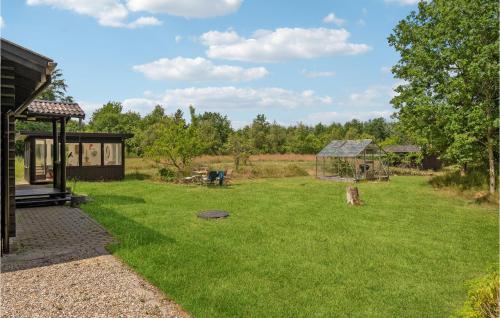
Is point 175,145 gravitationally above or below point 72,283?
above

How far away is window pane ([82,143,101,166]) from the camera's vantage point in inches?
892

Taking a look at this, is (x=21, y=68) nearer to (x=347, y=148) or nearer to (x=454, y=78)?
(x=454, y=78)

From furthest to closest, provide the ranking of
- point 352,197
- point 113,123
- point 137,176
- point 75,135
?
point 113,123, point 137,176, point 75,135, point 352,197

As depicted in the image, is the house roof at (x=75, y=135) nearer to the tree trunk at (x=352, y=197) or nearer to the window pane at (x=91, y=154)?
the window pane at (x=91, y=154)

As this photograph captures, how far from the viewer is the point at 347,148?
91.7 ft

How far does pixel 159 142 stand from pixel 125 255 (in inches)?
676

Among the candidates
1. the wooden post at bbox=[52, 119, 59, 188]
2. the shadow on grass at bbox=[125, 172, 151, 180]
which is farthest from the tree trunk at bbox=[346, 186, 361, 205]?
the shadow on grass at bbox=[125, 172, 151, 180]

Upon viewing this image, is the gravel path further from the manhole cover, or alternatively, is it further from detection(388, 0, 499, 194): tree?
detection(388, 0, 499, 194): tree

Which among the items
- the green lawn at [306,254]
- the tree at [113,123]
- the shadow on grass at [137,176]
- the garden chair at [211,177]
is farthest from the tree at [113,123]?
the green lawn at [306,254]

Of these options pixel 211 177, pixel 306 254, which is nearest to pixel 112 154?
pixel 211 177

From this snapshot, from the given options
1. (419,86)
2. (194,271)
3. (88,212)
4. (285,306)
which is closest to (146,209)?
(88,212)

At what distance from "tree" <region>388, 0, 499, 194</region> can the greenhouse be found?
6251 mm

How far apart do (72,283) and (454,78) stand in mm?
17562

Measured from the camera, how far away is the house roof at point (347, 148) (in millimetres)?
26734
